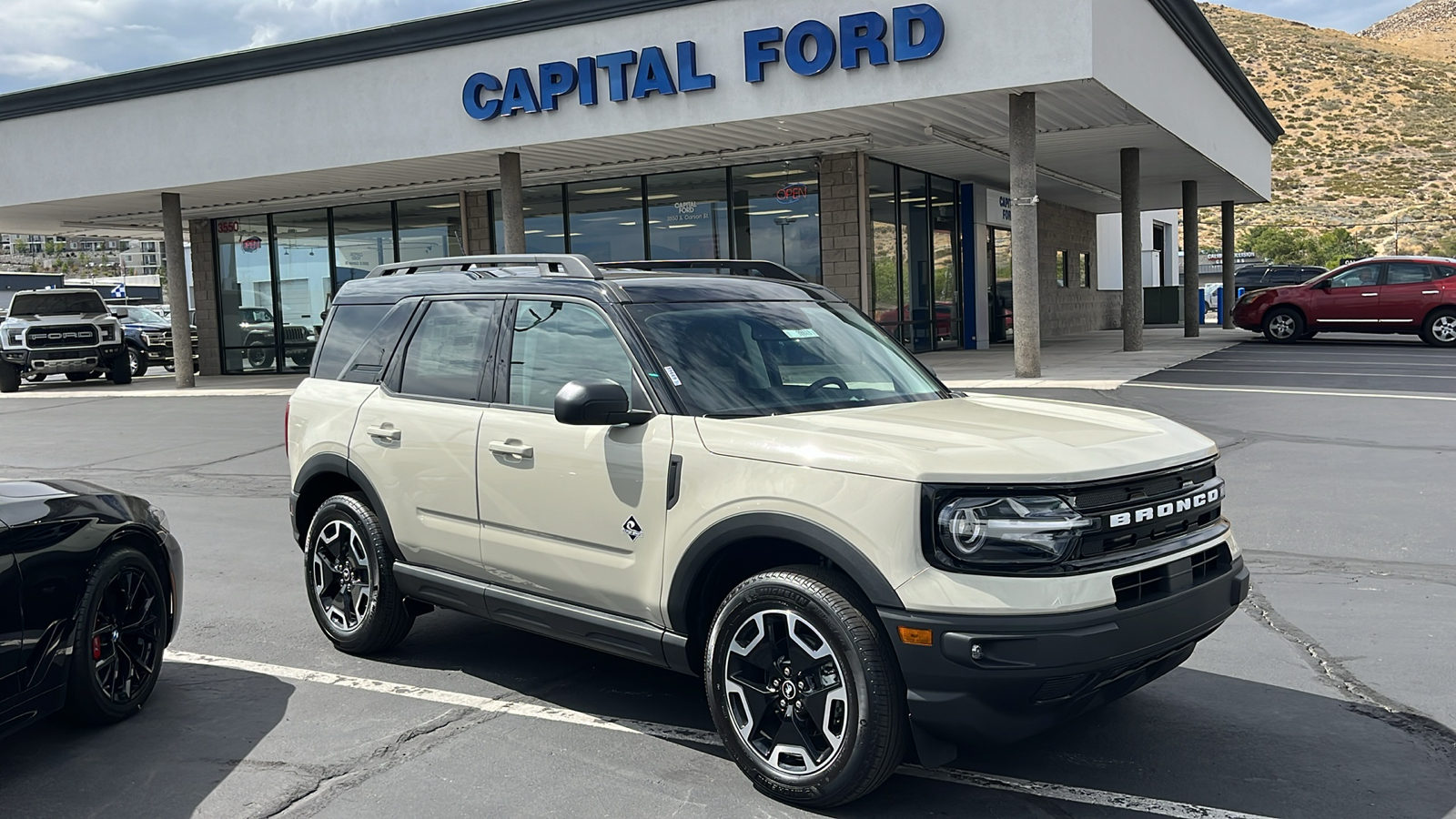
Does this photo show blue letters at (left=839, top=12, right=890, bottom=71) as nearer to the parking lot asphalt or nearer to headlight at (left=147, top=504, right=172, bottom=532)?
the parking lot asphalt

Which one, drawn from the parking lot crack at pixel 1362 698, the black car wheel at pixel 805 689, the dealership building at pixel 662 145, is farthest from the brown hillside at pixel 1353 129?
the black car wheel at pixel 805 689

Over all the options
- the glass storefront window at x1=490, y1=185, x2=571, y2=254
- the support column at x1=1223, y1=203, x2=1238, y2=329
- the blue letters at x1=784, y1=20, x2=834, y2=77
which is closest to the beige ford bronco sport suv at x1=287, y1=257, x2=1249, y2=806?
the blue letters at x1=784, y1=20, x2=834, y2=77

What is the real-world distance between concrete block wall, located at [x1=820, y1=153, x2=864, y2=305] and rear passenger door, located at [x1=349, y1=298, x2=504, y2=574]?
1663 cm

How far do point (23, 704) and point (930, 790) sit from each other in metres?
3.22

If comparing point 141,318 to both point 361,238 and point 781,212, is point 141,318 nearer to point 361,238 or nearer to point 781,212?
point 361,238

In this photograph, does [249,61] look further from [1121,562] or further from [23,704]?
[1121,562]

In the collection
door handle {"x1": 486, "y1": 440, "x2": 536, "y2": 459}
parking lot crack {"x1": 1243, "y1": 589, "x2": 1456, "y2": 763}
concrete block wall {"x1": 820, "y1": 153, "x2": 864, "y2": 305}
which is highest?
concrete block wall {"x1": 820, "y1": 153, "x2": 864, "y2": 305}

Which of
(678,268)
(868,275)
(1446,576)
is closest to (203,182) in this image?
(868,275)

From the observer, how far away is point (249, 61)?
21.1 m

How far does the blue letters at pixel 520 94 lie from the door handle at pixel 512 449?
14.6 meters

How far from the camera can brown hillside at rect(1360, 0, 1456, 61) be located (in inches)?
5320

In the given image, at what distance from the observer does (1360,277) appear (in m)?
24.1

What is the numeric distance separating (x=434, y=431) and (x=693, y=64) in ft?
42.6

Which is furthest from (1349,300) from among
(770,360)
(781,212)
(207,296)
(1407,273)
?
(207,296)
